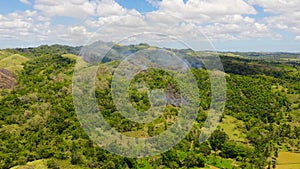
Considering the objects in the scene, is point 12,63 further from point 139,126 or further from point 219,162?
point 219,162

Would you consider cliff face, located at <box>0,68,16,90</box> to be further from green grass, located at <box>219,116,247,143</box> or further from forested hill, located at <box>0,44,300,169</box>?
green grass, located at <box>219,116,247,143</box>

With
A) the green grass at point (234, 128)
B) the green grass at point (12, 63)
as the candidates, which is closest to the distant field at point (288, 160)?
the green grass at point (234, 128)

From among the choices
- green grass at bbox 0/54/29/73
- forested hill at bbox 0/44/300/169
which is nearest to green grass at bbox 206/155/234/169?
forested hill at bbox 0/44/300/169

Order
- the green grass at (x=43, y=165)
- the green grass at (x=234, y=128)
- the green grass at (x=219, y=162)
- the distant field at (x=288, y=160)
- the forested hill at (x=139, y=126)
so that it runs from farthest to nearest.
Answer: the green grass at (x=234, y=128) → the distant field at (x=288, y=160) → the green grass at (x=219, y=162) → the forested hill at (x=139, y=126) → the green grass at (x=43, y=165)

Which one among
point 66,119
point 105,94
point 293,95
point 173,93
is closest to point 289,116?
point 293,95

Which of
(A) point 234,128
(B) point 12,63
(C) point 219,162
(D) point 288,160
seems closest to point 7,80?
(B) point 12,63

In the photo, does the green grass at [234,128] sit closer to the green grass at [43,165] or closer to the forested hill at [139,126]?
the forested hill at [139,126]

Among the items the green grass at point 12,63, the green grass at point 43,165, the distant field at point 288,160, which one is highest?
the green grass at point 12,63
